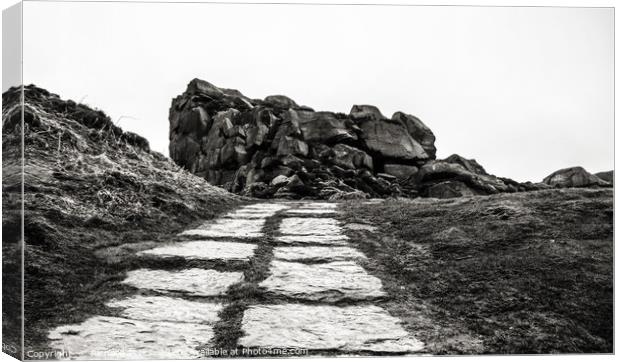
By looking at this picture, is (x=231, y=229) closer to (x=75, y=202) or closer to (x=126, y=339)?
(x=75, y=202)

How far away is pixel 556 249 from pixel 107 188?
5.84 meters

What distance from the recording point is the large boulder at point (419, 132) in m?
29.7

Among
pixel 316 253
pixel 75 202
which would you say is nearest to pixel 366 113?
pixel 316 253

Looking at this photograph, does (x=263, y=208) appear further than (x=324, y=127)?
No

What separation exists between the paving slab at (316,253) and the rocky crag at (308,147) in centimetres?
1528

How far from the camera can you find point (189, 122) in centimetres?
3114

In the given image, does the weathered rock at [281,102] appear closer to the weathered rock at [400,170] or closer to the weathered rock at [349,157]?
the weathered rock at [349,157]

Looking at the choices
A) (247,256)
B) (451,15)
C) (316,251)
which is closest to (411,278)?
(316,251)

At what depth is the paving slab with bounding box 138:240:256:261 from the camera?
19.0 feet

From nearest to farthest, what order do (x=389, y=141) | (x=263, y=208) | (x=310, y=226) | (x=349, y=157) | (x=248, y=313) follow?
(x=248, y=313) < (x=310, y=226) < (x=263, y=208) < (x=349, y=157) < (x=389, y=141)

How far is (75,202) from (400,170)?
74.6 feet

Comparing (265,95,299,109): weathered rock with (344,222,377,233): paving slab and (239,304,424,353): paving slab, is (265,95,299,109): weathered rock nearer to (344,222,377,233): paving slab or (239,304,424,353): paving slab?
(344,222,377,233): paving slab

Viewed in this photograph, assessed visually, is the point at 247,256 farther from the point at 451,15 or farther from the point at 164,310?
the point at 451,15

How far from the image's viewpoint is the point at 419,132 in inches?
1200
